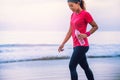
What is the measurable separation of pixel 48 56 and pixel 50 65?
12cm

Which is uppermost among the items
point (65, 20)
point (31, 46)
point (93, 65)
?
point (65, 20)

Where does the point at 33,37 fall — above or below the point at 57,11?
below

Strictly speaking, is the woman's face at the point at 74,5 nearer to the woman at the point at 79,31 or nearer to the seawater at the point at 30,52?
the woman at the point at 79,31

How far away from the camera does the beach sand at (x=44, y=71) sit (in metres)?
3.73

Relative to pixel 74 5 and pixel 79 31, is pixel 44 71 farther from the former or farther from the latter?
pixel 74 5

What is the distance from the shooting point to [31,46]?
3773mm

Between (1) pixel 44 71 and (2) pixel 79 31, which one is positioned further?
(1) pixel 44 71

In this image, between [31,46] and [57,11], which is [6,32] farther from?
[57,11]

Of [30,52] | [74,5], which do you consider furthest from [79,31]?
[30,52]

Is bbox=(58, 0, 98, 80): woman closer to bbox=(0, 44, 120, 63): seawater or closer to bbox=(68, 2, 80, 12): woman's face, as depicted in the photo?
bbox=(68, 2, 80, 12): woman's face

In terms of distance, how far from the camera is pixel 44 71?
381cm

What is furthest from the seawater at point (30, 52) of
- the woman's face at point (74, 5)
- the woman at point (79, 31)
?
the woman's face at point (74, 5)

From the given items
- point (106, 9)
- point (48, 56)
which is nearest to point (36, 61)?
point (48, 56)

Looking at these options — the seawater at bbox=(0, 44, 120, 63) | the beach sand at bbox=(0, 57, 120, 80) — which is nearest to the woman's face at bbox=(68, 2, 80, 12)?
the seawater at bbox=(0, 44, 120, 63)
